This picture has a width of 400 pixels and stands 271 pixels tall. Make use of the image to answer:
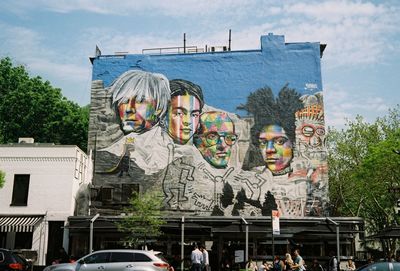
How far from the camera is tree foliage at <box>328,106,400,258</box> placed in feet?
103

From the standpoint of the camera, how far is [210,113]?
32.2 meters

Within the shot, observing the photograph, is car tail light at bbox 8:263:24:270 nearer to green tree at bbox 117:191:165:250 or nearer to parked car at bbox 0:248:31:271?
parked car at bbox 0:248:31:271

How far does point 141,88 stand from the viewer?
33.1 metres

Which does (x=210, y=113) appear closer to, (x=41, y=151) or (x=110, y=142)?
(x=110, y=142)

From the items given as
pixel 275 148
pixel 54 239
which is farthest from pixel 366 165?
pixel 54 239

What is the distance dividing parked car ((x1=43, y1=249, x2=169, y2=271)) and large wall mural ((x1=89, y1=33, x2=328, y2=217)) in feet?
46.1

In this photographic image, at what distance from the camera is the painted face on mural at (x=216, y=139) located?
103 feet

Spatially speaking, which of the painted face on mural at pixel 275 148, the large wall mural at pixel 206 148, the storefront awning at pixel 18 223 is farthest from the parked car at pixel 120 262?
the painted face on mural at pixel 275 148

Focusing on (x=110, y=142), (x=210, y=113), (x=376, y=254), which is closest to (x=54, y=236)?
(x=110, y=142)

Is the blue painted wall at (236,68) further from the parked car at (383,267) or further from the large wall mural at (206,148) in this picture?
the parked car at (383,267)

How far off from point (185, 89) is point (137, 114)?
3766 millimetres

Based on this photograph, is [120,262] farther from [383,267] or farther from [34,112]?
[34,112]

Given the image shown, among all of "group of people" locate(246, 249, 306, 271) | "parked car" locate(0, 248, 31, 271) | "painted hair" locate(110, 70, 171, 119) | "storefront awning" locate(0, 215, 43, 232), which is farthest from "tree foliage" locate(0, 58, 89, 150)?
"group of people" locate(246, 249, 306, 271)

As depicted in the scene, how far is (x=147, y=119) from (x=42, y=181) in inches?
320
